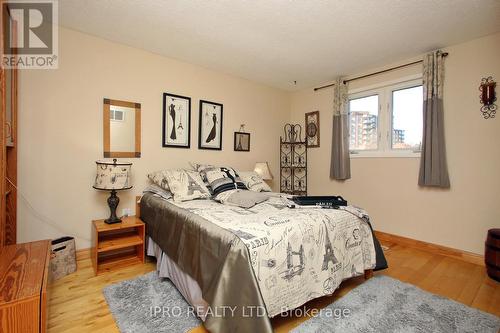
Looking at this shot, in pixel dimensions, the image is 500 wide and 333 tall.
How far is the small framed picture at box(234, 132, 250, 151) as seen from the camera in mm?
3695

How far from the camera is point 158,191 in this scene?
2592 millimetres

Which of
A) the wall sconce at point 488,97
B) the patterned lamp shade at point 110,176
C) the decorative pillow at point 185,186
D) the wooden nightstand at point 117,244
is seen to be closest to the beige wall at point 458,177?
the wall sconce at point 488,97

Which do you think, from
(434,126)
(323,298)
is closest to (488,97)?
(434,126)

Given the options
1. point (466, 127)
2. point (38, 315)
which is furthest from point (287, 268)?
point (466, 127)

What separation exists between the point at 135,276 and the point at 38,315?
3.87 ft

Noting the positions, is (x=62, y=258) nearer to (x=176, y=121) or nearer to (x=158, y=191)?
(x=158, y=191)

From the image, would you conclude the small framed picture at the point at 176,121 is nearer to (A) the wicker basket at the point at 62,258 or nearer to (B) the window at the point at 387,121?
(A) the wicker basket at the point at 62,258

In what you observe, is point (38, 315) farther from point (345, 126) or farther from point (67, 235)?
point (345, 126)

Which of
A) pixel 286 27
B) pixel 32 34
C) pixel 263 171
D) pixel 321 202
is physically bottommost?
pixel 321 202

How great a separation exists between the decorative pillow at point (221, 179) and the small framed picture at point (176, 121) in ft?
1.94

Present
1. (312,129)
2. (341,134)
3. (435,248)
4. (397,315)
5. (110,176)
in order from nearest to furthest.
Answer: (397,315), (110,176), (435,248), (341,134), (312,129)

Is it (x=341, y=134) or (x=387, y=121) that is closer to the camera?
(x=387, y=121)

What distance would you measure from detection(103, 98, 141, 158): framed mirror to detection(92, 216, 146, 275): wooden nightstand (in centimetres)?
77

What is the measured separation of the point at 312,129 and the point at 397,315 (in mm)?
2963
